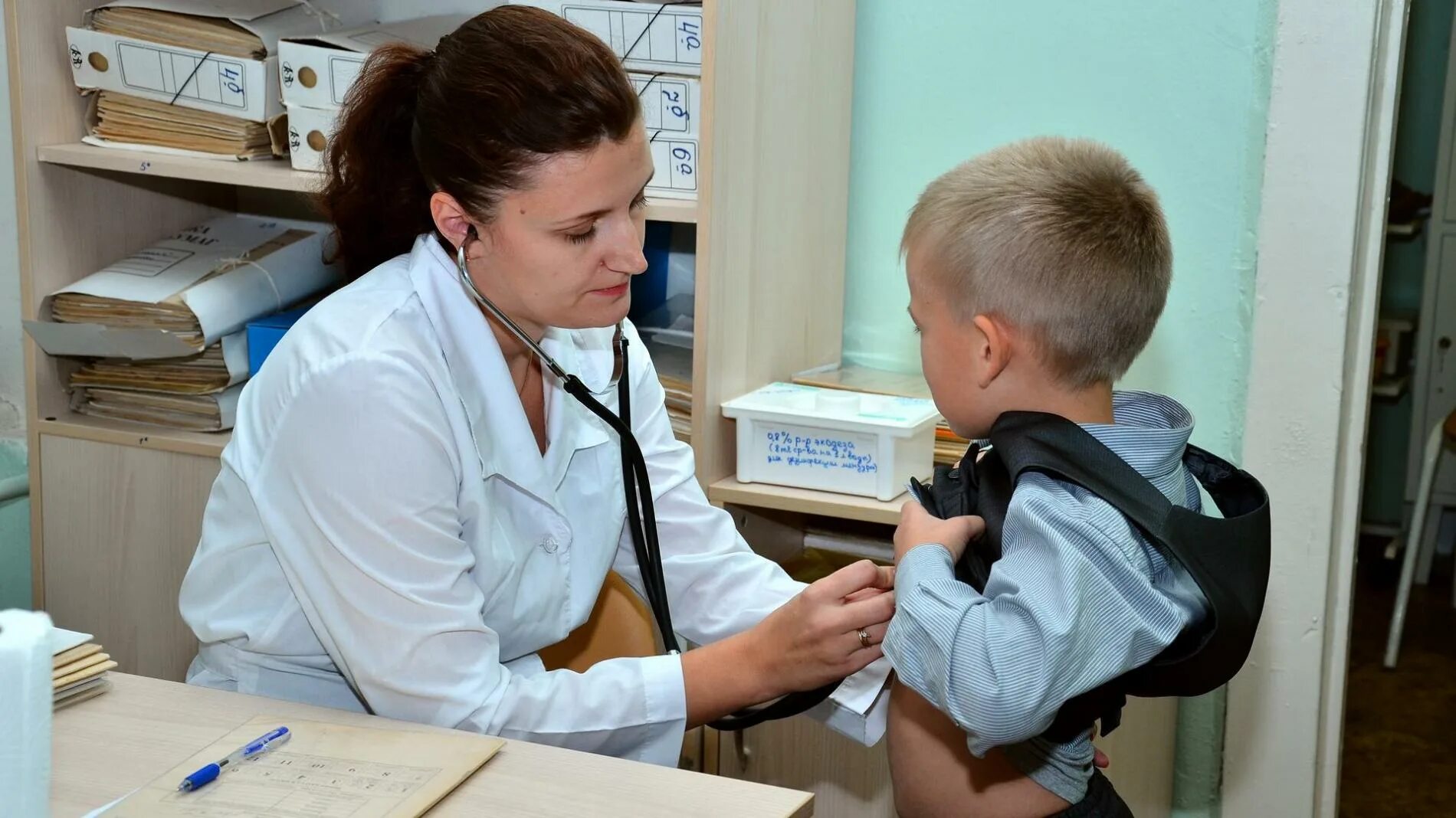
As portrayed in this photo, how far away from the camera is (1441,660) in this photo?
3199mm

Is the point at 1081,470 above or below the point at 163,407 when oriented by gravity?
above

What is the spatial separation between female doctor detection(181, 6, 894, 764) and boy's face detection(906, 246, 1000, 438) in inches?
7.8

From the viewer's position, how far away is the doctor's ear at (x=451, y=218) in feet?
4.45

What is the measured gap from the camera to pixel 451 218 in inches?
53.8

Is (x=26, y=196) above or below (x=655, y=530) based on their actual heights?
above

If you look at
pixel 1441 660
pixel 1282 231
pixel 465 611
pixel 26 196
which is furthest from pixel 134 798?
pixel 1441 660

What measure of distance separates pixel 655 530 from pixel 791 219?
1.91 feet

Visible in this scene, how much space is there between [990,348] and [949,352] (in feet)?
0.14

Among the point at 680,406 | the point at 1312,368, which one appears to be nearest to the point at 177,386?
the point at 680,406

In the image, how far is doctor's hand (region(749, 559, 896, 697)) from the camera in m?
1.27

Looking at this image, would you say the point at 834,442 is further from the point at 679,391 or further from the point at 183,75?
the point at 183,75

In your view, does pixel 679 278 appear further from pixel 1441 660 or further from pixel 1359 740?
pixel 1441 660

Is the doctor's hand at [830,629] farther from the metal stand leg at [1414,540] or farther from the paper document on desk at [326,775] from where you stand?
the metal stand leg at [1414,540]

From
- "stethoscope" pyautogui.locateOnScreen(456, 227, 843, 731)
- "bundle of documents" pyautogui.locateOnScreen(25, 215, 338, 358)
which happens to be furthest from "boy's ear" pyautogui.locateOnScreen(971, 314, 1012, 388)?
"bundle of documents" pyautogui.locateOnScreen(25, 215, 338, 358)
